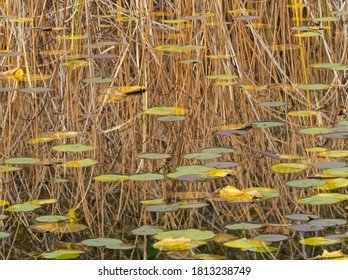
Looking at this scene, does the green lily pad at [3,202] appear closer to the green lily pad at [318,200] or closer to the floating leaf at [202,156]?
the floating leaf at [202,156]

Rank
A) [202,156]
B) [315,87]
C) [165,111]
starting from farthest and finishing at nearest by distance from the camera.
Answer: [315,87] < [165,111] < [202,156]

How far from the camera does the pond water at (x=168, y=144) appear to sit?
111 inches

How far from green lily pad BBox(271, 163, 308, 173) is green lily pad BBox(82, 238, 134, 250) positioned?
63 cm

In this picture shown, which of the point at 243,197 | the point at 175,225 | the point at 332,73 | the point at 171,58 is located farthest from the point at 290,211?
the point at 332,73

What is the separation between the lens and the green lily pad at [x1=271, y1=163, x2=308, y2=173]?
10.1 feet

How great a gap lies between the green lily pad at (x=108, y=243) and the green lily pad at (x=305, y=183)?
550 millimetres

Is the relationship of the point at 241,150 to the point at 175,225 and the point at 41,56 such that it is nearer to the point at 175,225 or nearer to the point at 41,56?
the point at 175,225

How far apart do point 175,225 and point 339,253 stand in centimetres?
50

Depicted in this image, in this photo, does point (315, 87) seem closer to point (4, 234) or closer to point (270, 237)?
point (270, 237)

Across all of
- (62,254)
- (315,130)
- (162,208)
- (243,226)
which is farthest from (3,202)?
(315,130)

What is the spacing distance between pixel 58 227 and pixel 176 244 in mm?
398

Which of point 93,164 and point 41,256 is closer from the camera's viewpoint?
point 41,256

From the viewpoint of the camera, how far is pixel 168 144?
3.36 m

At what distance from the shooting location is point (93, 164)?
3.05m
